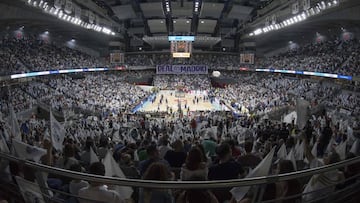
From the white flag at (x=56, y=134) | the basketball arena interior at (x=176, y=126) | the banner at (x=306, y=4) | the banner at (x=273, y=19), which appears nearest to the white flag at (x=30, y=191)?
the basketball arena interior at (x=176, y=126)

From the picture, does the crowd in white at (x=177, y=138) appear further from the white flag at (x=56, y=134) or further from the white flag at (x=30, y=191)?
the white flag at (x=30, y=191)

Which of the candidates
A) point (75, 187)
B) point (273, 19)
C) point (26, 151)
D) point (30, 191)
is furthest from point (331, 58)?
point (30, 191)

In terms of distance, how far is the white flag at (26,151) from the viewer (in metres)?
5.07

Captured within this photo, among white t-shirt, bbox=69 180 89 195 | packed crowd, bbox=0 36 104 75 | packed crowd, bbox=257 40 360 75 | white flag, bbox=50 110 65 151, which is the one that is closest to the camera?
white t-shirt, bbox=69 180 89 195

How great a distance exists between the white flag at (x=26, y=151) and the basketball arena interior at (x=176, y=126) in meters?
0.02

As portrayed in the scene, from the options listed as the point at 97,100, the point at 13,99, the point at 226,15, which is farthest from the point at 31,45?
the point at 226,15

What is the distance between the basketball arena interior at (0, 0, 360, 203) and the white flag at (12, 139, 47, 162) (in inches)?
0.7

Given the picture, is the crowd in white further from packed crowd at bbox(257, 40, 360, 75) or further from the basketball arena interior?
packed crowd at bbox(257, 40, 360, 75)

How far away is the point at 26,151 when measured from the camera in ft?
16.8

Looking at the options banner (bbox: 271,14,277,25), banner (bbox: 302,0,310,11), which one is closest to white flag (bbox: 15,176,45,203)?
banner (bbox: 302,0,310,11)

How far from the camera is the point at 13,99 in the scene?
1075 inches

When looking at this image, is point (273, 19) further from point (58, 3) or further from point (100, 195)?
point (100, 195)

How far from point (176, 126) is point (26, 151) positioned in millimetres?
12878

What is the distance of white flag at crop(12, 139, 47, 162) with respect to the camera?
5070mm
